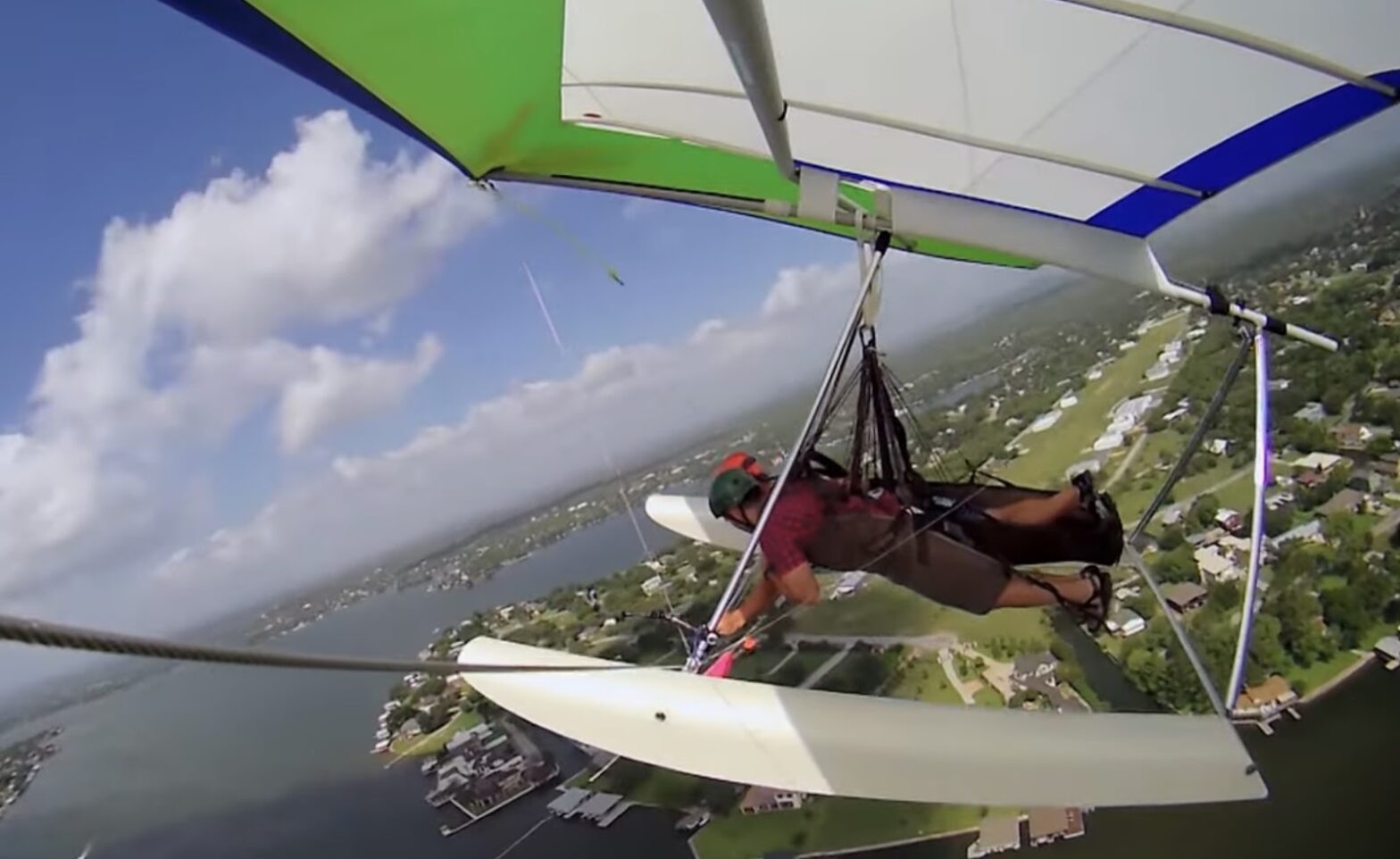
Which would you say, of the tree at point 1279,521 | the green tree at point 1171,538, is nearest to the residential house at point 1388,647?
the tree at point 1279,521

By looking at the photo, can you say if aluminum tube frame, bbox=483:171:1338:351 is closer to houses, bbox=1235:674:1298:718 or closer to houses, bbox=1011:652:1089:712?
houses, bbox=1011:652:1089:712

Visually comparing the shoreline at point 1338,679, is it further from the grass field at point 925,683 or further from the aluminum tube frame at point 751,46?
the aluminum tube frame at point 751,46

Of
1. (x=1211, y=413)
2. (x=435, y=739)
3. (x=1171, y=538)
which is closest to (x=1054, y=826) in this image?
(x=1171, y=538)

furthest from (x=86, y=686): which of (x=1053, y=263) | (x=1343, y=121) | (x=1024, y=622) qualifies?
(x=1343, y=121)

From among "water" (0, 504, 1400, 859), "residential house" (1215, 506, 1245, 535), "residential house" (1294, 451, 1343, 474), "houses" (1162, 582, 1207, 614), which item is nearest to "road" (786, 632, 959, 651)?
"water" (0, 504, 1400, 859)

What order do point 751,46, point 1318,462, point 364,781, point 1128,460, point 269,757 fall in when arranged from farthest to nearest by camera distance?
point 269,757 → point 364,781 → point 1318,462 → point 1128,460 → point 751,46

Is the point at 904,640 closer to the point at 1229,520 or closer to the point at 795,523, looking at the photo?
the point at 1229,520

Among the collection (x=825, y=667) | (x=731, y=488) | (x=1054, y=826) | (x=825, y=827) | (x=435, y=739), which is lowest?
(x=1054, y=826)
